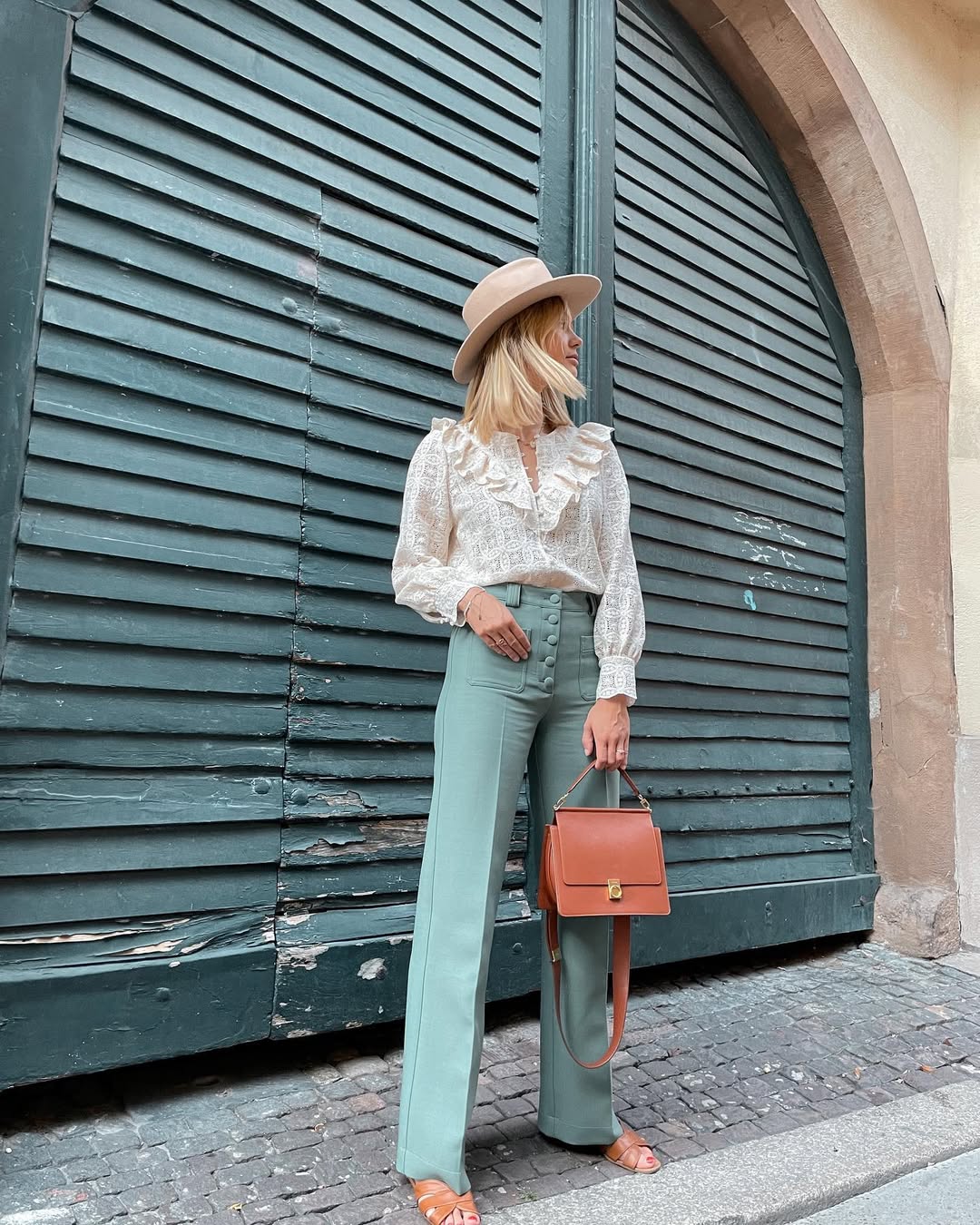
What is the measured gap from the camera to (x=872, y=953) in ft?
14.4

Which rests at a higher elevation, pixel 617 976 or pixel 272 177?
pixel 272 177

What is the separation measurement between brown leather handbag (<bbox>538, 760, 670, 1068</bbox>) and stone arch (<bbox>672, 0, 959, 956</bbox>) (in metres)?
2.89

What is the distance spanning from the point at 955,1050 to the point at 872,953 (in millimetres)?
1158

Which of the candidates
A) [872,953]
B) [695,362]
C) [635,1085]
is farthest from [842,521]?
[635,1085]

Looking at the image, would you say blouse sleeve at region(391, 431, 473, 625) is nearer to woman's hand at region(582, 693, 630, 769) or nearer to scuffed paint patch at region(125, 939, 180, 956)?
woman's hand at region(582, 693, 630, 769)

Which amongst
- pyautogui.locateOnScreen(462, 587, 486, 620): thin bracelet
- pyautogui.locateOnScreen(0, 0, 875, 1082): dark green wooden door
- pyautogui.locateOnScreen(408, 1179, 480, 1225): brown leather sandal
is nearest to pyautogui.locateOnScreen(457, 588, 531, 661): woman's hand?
pyautogui.locateOnScreen(462, 587, 486, 620): thin bracelet

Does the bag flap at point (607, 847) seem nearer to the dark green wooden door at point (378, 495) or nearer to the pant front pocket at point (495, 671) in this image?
the pant front pocket at point (495, 671)

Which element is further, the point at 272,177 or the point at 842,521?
the point at 842,521

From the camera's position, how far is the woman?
81.4 inches

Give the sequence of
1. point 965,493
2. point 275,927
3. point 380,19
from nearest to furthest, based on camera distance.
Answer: point 275,927 < point 380,19 < point 965,493

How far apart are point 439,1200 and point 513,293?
195cm

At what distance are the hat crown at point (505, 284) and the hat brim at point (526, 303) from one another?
0.01 meters

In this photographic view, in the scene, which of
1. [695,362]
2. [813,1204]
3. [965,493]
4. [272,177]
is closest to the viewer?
[813,1204]

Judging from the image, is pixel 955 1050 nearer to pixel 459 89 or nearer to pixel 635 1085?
pixel 635 1085
